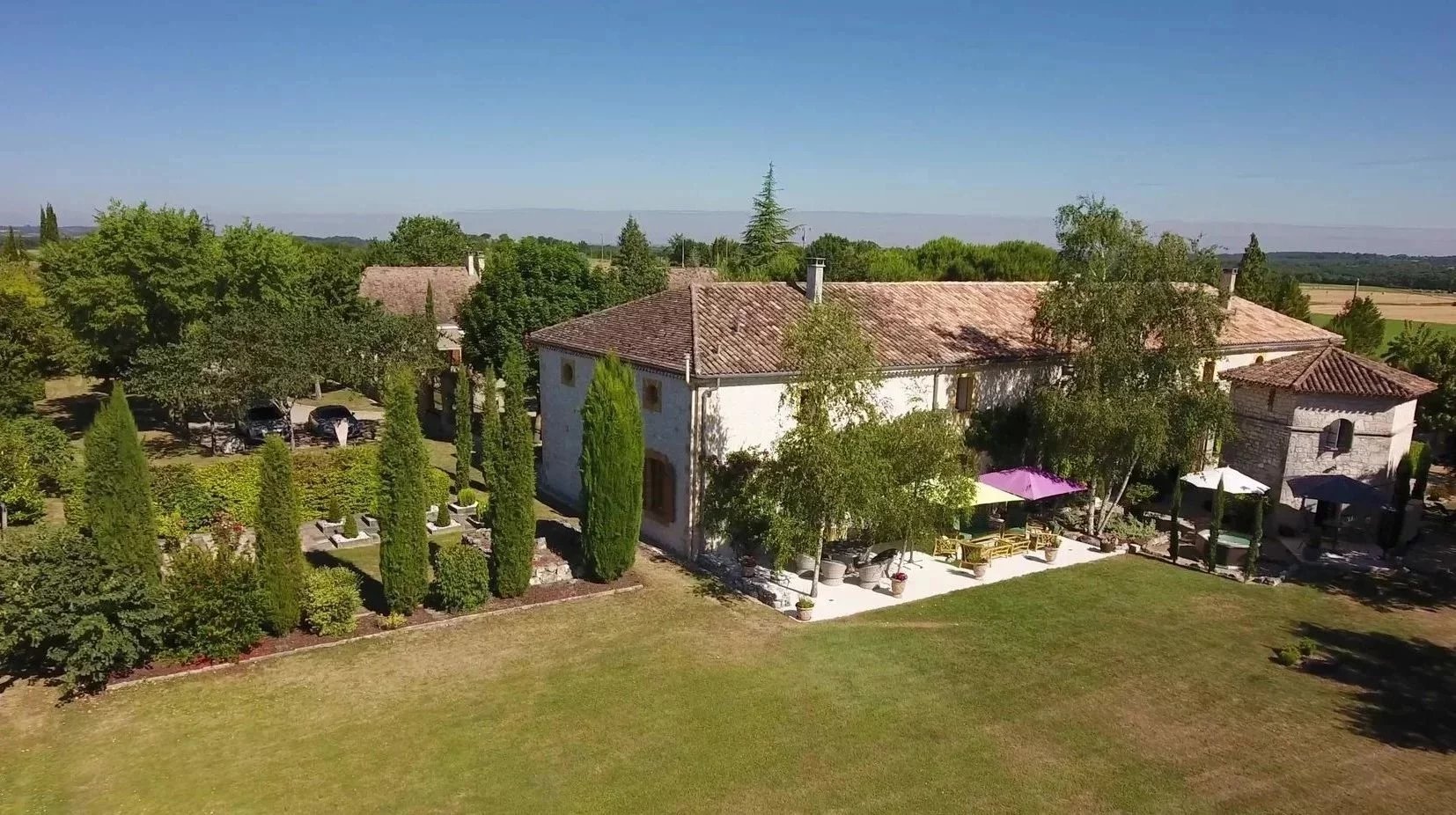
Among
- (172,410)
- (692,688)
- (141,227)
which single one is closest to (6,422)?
(172,410)

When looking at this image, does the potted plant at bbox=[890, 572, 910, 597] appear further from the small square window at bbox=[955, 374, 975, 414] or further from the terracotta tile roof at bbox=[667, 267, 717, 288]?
the terracotta tile roof at bbox=[667, 267, 717, 288]

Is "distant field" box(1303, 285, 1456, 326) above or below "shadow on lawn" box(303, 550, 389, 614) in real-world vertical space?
above

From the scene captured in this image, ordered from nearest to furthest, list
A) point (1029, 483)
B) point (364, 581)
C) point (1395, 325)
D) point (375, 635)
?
point (375, 635)
point (364, 581)
point (1029, 483)
point (1395, 325)

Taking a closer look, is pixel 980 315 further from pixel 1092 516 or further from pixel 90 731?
pixel 90 731

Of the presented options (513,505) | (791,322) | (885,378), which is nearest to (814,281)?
(791,322)

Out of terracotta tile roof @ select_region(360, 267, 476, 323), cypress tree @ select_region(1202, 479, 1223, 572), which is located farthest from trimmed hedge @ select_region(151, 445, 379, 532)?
terracotta tile roof @ select_region(360, 267, 476, 323)

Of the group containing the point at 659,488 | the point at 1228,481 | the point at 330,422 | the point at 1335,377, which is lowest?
the point at 330,422

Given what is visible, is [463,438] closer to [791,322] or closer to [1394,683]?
[791,322]

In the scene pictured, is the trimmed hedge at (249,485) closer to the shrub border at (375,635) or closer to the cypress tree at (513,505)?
the cypress tree at (513,505)
